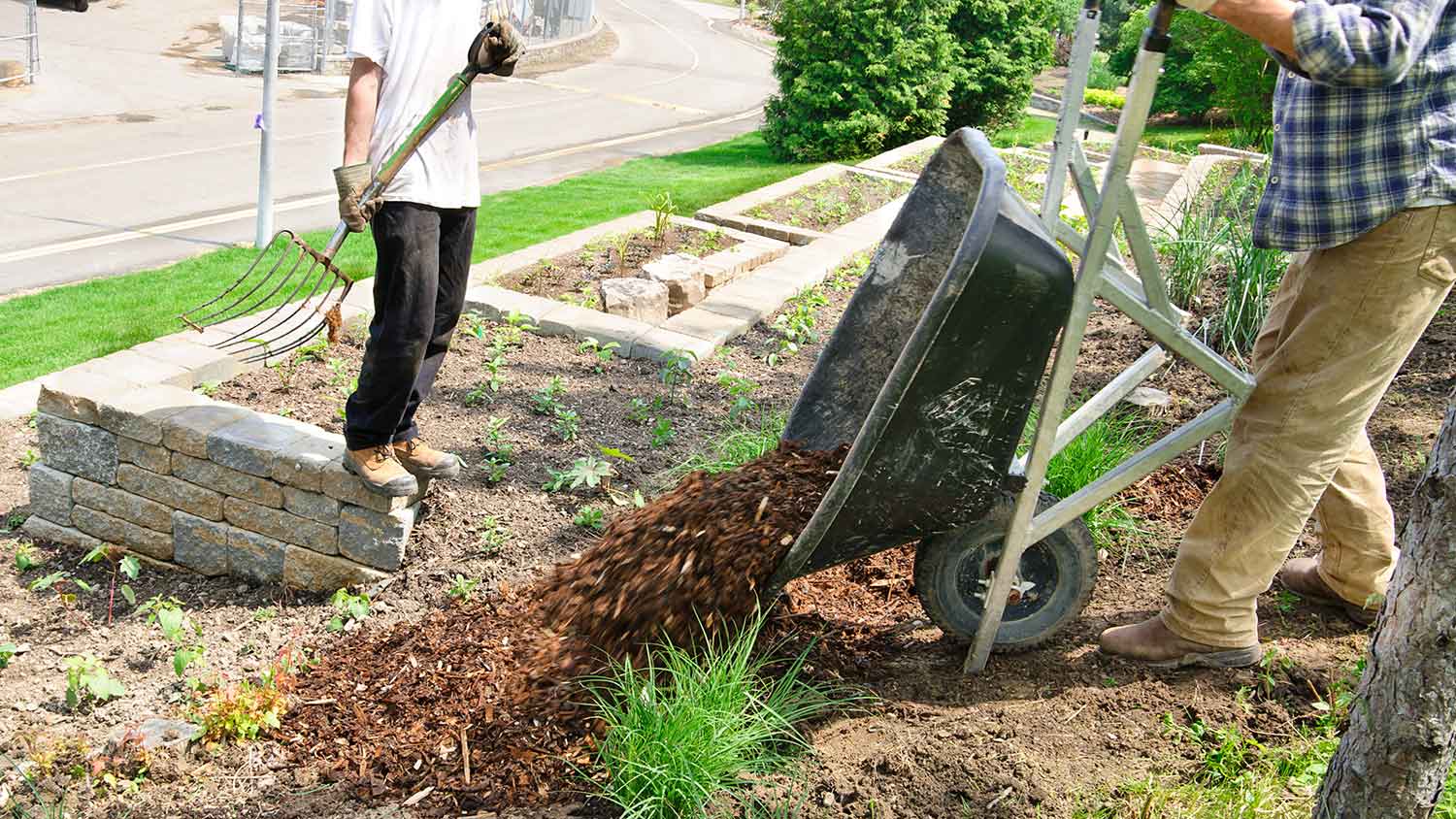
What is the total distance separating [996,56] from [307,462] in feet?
41.5

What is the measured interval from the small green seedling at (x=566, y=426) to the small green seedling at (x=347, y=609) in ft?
3.24

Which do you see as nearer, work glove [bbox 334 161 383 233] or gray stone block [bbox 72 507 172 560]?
work glove [bbox 334 161 383 233]

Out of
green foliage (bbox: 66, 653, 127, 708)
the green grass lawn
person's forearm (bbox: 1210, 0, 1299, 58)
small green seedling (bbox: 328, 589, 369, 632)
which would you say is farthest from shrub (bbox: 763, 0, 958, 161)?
person's forearm (bbox: 1210, 0, 1299, 58)

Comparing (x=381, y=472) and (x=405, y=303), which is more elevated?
(x=405, y=303)

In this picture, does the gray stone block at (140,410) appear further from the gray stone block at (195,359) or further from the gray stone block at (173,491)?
the gray stone block at (195,359)

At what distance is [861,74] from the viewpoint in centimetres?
1329

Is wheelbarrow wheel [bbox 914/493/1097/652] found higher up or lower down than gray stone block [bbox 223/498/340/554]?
higher up

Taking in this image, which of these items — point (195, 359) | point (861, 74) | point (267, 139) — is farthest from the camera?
point (861, 74)

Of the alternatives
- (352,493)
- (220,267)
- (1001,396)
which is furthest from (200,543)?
(220,267)

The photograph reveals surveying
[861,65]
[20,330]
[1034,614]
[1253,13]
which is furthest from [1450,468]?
[861,65]

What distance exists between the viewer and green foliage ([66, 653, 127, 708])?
131 inches

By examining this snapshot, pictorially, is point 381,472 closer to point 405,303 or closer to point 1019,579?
point 405,303

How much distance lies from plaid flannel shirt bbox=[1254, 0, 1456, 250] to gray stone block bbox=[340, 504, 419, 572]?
106 inches

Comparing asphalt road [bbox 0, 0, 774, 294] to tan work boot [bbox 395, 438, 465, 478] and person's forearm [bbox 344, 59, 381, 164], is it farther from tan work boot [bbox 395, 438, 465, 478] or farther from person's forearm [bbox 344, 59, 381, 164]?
person's forearm [bbox 344, 59, 381, 164]
